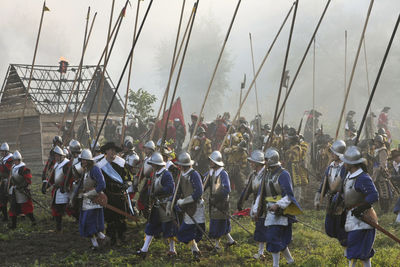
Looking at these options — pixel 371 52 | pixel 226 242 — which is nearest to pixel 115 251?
pixel 226 242

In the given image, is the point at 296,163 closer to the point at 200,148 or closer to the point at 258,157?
the point at 200,148

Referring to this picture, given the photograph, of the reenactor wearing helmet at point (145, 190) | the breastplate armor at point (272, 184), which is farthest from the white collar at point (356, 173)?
the reenactor wearing helmet at point (145, 190)

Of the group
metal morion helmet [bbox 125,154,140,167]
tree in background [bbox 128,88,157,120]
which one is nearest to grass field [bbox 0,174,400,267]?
metal morion helmet [bbox 125,154,140,167]

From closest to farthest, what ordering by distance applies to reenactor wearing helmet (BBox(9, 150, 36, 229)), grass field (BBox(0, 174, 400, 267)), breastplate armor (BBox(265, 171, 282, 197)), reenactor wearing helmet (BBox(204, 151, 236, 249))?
breastplate armor (BBox(265, 171, 282, 197)), grass field (BBox(0, 174, 400, 267)), reenactor wearing helmet (BBox(204, 151, 236, 249)), reenactor wearing helmet (BBox(9, 150, 36, 229))

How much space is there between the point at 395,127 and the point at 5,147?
35.8 metres

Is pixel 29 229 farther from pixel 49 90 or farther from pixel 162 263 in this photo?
pixel 49 90

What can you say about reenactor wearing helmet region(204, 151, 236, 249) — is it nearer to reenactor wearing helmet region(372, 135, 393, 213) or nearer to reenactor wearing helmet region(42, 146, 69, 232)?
reenactor wearing helmet region(42, 146, 69, 232)

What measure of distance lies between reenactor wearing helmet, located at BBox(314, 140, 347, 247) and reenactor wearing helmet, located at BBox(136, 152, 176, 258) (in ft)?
8.11

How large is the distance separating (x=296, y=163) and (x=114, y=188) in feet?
21.5

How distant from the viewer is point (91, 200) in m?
8.27

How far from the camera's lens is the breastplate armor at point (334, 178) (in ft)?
22.8

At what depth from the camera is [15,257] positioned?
321 inches

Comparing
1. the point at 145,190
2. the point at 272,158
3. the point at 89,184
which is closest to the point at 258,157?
the point at 272,158

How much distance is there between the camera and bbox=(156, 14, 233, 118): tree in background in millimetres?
70438
